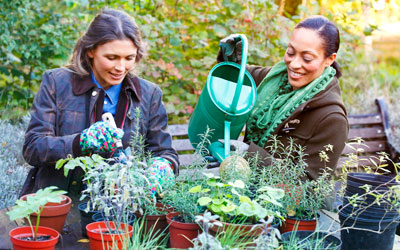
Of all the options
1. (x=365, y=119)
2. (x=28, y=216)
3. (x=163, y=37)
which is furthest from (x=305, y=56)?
(x=365, y=119)

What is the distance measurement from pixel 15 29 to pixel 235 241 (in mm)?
2968

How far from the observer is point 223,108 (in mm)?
1945

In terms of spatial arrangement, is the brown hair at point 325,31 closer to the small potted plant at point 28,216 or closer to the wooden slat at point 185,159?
the wooden slat at point 185,159

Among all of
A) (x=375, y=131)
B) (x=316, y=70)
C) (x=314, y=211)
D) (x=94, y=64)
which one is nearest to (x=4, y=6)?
(x=94, y=64)

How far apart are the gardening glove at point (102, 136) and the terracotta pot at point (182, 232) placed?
0.50 metres

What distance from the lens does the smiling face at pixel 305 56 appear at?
7.09 ft

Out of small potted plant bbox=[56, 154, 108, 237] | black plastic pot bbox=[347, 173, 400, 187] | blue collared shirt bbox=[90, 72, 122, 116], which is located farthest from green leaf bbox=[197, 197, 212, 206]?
blue collared shirt bbox=[90, 72, 122, 116]

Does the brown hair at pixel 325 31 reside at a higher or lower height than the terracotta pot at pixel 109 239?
higher

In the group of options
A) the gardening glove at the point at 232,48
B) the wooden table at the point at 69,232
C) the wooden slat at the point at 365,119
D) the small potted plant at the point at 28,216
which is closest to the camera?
the small potted plant at the point at 28,216

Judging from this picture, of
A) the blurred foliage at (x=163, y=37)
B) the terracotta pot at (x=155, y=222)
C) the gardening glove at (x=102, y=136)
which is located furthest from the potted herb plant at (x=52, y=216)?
the blurred foliage at (x=163, y=37)

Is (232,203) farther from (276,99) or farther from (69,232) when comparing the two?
(276,99)

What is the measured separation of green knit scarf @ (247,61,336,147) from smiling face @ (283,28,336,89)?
0.06 metres

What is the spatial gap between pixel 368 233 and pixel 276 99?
41.9 inches

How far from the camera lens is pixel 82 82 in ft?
6.86
